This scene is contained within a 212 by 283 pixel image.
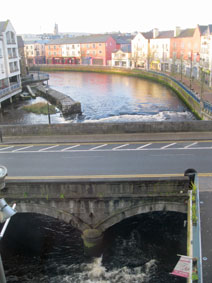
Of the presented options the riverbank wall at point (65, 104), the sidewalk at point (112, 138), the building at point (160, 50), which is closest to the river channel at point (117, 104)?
the riverbank wall at point (65, 104)

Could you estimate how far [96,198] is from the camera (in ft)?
50.3

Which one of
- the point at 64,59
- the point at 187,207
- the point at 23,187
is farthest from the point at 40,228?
the point at 64,59

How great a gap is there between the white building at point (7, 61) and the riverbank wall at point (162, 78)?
1237 inches

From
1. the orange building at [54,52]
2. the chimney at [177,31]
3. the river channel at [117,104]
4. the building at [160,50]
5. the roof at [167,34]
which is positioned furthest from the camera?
the orange building at [54,52]

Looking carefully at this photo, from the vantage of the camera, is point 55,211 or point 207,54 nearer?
point 55,211

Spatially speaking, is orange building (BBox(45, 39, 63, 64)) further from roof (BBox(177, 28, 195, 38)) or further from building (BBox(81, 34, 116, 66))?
roof (BBox(177, 28, 195, 38))

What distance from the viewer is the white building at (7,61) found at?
53.5 m

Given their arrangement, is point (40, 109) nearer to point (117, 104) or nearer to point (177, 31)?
point (117, 104)

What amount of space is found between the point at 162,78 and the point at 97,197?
226ft

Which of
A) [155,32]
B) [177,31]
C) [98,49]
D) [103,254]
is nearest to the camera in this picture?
[103,254]

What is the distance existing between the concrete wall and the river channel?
29936mm

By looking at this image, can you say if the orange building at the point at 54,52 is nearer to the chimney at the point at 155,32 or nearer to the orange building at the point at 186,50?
the chimney at the point at 155,32

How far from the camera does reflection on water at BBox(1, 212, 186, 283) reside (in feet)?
50.0

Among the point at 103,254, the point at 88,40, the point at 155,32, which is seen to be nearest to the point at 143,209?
the point at 103,254
